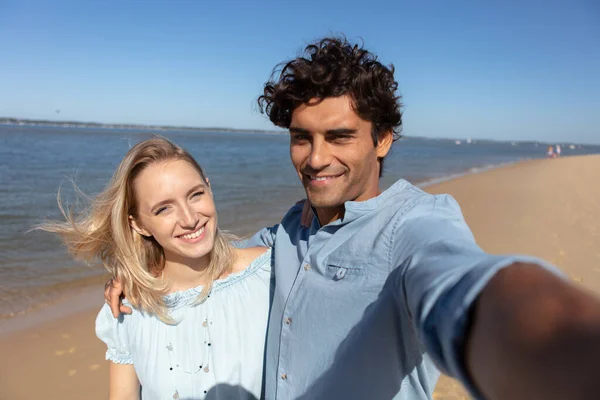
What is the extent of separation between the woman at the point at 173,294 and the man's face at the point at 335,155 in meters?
0.70

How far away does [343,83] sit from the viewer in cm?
198

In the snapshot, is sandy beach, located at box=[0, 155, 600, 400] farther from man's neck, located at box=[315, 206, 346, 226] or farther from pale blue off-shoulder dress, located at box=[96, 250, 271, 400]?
man's neck, located at box=[315, 206, 346, 226]

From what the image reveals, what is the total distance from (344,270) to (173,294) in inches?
46.6

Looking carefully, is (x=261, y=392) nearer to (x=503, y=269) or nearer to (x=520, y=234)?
(x=503, y=269)

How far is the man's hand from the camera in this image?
6.93ft

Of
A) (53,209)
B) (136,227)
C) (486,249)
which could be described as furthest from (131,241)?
(53,209)

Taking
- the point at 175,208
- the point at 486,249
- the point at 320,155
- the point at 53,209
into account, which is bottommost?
the point at 53,209

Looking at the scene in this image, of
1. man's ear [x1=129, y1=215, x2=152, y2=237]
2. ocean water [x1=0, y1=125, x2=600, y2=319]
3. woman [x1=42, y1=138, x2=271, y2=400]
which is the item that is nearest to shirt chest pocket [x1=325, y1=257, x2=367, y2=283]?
woman [x1=42, y1=138, x2=271, y2=400]

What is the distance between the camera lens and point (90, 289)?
595cm

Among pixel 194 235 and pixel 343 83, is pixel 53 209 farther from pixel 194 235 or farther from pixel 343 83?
pixel 343 83

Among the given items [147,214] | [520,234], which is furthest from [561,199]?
[147,214]

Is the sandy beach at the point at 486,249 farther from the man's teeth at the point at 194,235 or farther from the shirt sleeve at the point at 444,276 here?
the shirt sleeve at the point at 444,276

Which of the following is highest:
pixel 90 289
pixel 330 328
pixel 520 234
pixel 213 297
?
pixel 330 328

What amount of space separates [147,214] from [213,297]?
0.63 meters
